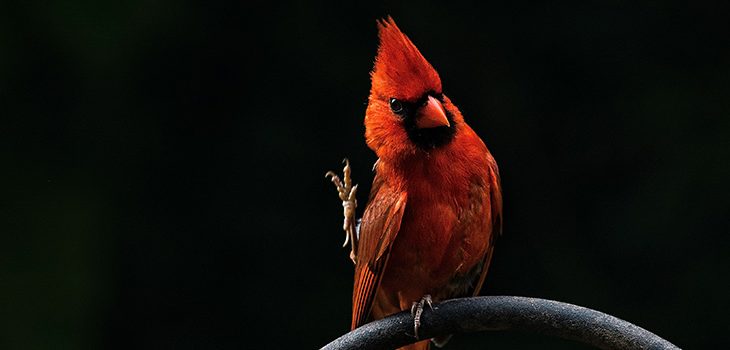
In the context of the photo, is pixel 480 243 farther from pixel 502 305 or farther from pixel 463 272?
pixel 502 305

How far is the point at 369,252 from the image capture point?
1.96m

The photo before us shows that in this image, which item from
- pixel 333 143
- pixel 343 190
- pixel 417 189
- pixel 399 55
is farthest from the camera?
pixel 333 143

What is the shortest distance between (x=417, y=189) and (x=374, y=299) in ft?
0.64

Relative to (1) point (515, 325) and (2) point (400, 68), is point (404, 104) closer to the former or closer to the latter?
(2) point (400, 68)

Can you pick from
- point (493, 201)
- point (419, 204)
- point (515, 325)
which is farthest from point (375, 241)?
point (515, 325)

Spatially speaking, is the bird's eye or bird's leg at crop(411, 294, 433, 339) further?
the bird's eye

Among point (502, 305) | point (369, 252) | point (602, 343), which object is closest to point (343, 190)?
point (369, 252)

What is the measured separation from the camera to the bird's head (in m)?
1.83

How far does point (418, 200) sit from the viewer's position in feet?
6.39

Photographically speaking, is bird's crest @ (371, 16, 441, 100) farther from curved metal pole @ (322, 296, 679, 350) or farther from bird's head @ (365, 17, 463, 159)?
curved metal pole @ (322, 296, 679, 350)

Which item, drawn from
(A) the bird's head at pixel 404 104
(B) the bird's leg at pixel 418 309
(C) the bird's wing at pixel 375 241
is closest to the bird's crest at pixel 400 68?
(A) the bird's head at pixel 404 104

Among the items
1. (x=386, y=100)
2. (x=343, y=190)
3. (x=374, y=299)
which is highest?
(x=386, y=100)

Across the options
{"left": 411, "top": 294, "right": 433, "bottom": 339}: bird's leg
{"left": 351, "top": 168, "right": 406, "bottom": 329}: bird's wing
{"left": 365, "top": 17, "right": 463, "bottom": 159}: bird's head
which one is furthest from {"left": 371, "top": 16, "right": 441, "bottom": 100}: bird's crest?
{"left": 411, "top": 294, "right": 433, "bottom": 339}: bird's leg

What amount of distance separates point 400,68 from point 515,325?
1.55 ft
